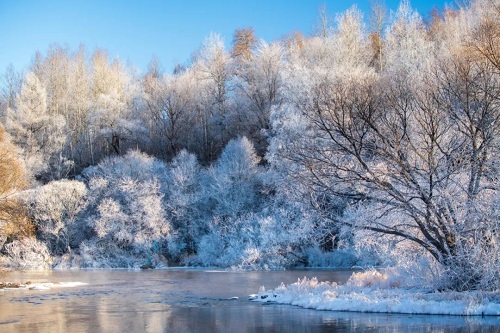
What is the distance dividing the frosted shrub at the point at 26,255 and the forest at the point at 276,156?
12 cm

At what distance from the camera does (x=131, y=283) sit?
3155 cm

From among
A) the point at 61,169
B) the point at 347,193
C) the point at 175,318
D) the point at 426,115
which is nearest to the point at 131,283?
the point at 175,318

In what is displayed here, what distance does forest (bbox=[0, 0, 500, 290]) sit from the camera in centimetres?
1738

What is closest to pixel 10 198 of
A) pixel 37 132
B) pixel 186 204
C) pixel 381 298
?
pixel 381 298

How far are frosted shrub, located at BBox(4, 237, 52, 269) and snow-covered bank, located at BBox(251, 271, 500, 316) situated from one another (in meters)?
32.2

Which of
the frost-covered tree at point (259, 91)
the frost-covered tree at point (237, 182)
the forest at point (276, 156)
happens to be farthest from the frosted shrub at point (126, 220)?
the frost-covered tree at point (259, 91)

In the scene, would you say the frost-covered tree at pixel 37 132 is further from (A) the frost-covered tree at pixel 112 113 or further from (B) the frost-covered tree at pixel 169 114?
(B) the frost-covered tree at pixel 169 114

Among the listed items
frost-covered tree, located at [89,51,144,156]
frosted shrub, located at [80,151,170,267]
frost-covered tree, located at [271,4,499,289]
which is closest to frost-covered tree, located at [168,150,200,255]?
frosted shrub, located at [80,151,170,267]

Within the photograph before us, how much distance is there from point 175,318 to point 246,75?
44.9 m

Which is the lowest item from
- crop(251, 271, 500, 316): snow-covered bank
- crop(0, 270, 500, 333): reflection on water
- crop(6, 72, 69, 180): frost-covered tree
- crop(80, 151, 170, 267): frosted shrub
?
crop(0, 270, 500, 333): reflection on water

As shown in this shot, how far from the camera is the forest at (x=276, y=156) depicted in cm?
1738

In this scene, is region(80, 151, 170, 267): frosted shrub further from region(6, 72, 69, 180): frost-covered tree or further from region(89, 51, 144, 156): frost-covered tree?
region(89, 51, 144, 156): frost-covered tree

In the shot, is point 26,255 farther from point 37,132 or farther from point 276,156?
point 276,156

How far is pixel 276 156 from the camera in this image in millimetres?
42531
